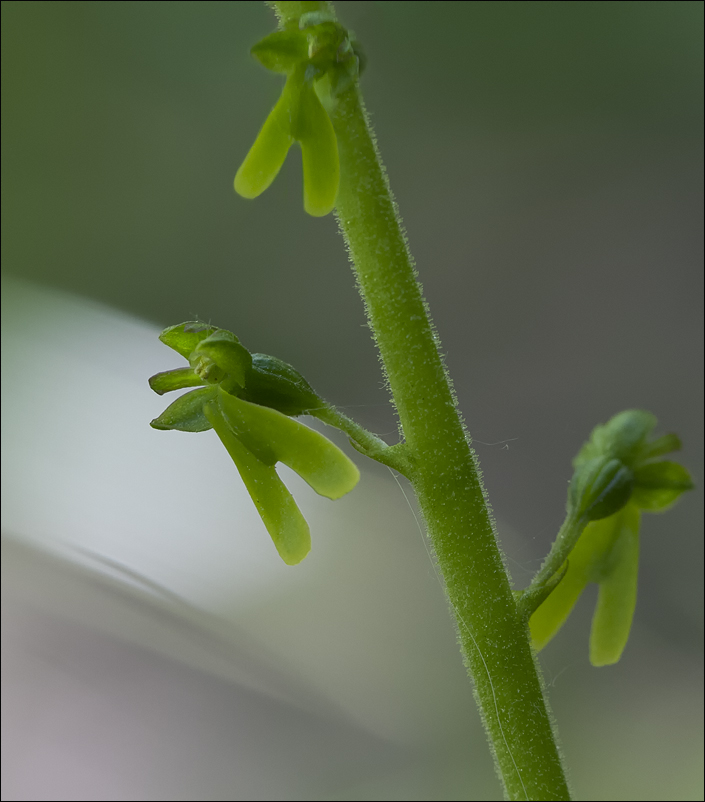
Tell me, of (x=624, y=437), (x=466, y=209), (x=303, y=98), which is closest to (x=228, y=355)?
(x=303, y=98)

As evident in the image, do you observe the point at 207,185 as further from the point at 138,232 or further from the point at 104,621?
the point at 104,621

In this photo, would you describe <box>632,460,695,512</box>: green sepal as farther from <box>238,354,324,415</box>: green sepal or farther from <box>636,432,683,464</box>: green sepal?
<box>238,354,324,415</box>: green sepal

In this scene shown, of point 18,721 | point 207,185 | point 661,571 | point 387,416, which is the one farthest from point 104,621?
point 661,571

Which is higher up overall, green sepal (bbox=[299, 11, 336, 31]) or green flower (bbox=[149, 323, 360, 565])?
green sepal (bbox=[299, 11, 336, 31])

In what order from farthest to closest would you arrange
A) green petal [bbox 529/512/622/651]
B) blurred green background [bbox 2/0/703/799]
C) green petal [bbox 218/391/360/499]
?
1. blurred green background [bbox 2/0/703/799]
2. green petal [bbox 529/512/622/651]
3. green petal [bbox 218/391/360/499]

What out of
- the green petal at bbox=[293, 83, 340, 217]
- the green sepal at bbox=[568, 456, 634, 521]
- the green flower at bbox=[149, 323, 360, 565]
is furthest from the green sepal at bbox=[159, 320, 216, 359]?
the green sepal at bbox=[568, 456, 634, 521]
